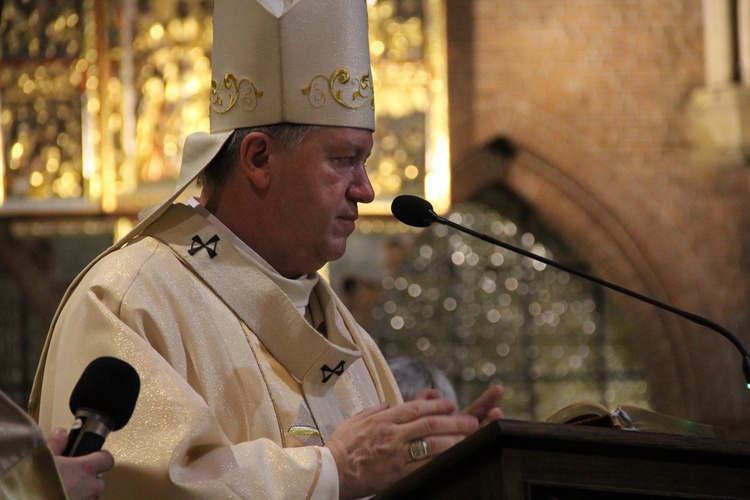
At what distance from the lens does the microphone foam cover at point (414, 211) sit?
2.90 metres

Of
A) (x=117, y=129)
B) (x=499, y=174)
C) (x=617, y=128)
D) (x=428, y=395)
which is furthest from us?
(x=499, y=174)

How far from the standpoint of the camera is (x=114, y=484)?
Result: 8.12 ft

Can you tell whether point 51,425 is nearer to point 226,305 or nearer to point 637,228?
point 226,305

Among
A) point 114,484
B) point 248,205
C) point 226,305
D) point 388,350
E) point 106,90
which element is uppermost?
point 106,90

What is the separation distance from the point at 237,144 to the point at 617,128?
21.3ft

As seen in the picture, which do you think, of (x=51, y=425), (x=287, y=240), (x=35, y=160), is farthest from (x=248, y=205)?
(x=35, y=160)

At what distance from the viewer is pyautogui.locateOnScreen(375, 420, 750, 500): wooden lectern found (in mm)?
2145

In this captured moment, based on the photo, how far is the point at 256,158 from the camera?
3.13 metres

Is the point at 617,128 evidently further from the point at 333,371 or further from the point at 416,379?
the point at 333,371

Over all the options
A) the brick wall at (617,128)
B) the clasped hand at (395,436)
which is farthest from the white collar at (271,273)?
the brick wall at (617,128)

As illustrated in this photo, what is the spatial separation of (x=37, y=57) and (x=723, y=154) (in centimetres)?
418

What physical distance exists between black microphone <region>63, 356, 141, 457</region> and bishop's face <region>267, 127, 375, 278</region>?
1.19 m

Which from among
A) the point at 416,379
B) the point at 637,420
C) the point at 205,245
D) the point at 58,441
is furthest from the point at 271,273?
the point at 416,379

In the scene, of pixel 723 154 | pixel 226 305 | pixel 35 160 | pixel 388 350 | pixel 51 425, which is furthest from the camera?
pixel 388 350
